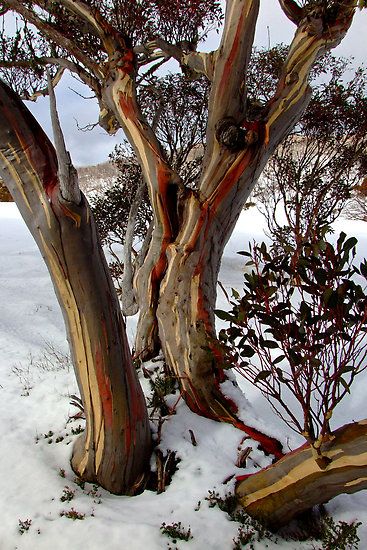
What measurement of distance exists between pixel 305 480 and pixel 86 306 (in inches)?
51.5

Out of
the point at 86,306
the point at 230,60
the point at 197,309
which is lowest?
the point at 86,306

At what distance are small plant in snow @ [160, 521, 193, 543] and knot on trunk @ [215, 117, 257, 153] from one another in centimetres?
264

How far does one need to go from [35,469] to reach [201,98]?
24.2ft

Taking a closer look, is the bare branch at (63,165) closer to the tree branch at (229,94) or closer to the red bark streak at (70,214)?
the red bark streak at (70,214)

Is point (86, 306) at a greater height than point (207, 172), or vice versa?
point (207, 172)

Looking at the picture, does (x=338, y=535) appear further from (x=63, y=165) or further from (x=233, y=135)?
(x=233, y=135)

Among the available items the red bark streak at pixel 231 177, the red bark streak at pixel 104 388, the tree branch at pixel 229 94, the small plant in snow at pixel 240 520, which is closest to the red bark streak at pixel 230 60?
the tree branch at pixel 229 94

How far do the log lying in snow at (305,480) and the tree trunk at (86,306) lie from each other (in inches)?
27.7

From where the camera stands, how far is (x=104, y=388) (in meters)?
2.03

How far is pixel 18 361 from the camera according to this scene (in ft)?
15.4

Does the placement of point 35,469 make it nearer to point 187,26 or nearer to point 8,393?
point 8,393

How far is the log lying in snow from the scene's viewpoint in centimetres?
161

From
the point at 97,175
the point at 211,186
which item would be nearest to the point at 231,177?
the point at 211,186

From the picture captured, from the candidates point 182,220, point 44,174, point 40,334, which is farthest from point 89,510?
point 40,334
